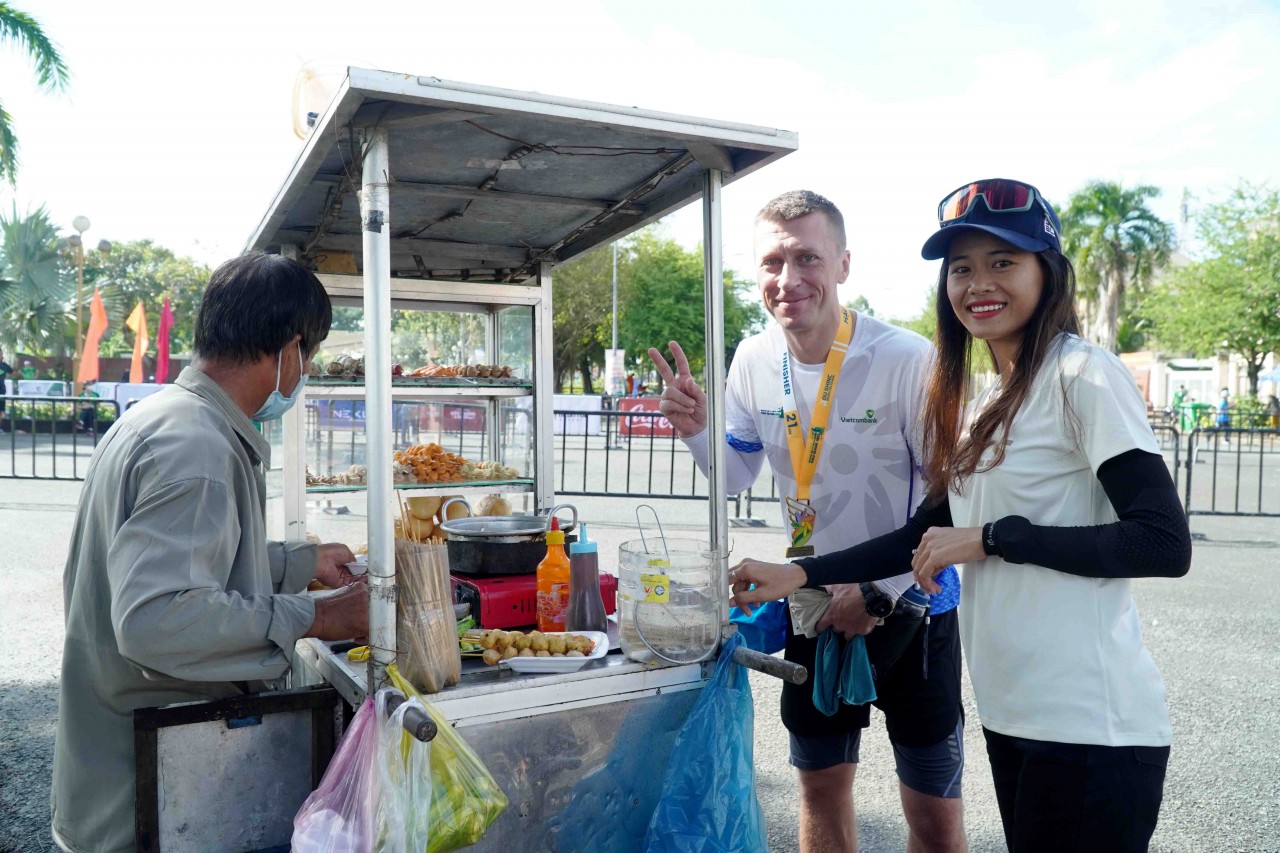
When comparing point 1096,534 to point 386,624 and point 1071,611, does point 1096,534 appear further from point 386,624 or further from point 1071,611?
point 386,624

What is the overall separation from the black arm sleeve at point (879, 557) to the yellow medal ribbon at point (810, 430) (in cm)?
26

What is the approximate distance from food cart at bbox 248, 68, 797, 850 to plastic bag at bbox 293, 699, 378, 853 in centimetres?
15

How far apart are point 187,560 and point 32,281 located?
1310 inches

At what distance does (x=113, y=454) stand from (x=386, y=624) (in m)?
0.71

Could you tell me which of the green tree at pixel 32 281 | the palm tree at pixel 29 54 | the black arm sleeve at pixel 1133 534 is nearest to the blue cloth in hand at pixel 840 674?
the black arm sleeve at pixel 1133 534

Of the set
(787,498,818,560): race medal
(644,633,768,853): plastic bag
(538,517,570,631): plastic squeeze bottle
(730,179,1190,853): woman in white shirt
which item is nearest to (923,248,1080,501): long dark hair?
(730,179,1190,853): woman in white shirt

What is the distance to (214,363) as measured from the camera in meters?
2.16

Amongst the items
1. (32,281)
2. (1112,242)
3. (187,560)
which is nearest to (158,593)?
(187,560)

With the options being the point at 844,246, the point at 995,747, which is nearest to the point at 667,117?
the point at 844,246

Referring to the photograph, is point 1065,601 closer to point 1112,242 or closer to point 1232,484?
point 1232,484

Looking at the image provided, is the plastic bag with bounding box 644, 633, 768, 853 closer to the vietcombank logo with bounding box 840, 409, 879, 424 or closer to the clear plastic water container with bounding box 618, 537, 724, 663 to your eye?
the clear plastic water container with bounding box 618, 537, 724, 663

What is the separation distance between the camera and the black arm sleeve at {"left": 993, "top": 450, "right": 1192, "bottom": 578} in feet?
5.94

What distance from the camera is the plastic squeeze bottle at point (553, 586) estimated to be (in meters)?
2.62

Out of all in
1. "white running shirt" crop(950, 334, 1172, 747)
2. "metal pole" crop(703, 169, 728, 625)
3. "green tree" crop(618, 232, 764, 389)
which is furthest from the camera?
"green tree" crop(618, 232, 764, 389)
